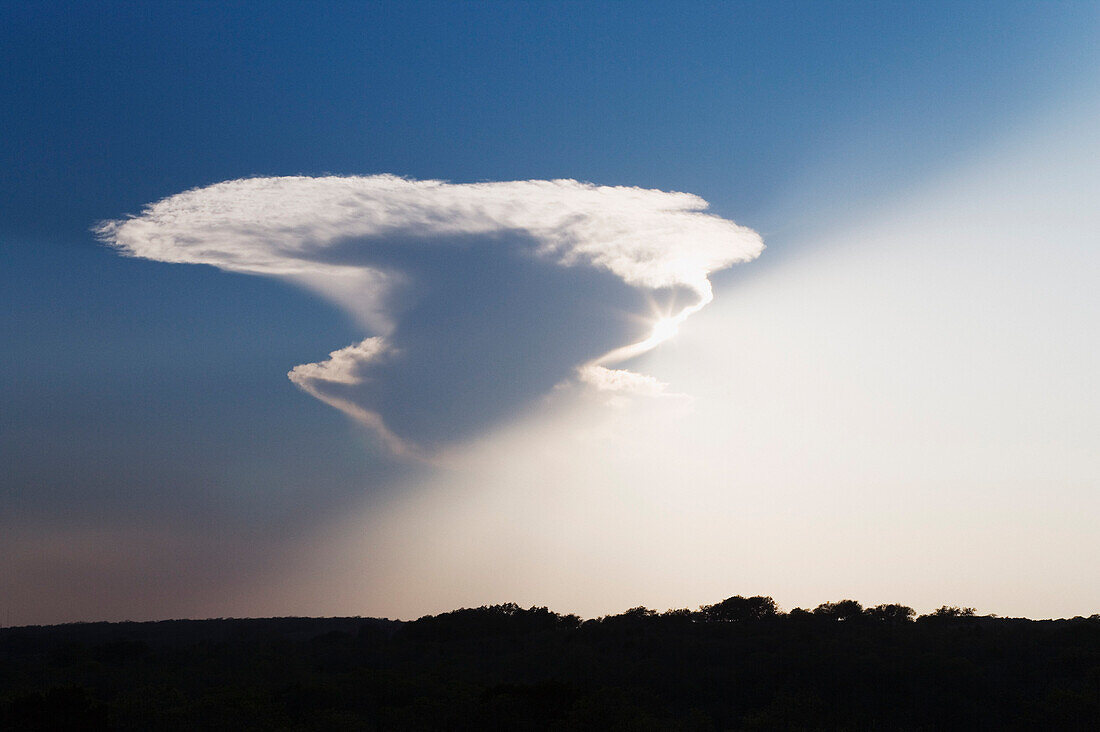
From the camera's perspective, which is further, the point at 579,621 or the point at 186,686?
the point at 579,621

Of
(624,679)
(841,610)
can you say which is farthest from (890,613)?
(624,679)

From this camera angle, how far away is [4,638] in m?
150

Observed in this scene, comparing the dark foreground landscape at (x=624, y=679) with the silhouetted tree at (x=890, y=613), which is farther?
the silhouetted tree at (x=890, y=613)

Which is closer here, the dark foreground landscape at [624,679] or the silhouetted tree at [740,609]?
the dark foreground landscape at [624,679]

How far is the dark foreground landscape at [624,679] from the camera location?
5162 cm

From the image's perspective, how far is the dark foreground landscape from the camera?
5162 cm

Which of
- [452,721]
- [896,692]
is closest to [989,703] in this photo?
[896,692]

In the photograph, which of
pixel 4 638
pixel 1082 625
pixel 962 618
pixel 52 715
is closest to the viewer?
pixel 52 715

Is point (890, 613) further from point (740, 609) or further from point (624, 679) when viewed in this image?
point (624, 679)

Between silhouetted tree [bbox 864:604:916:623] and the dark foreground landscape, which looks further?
silhouetted tree [bbox 864:604:916:623]

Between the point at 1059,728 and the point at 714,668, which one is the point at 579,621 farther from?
the point at 1059,728

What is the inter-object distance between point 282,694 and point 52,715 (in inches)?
646

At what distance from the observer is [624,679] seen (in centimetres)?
7294

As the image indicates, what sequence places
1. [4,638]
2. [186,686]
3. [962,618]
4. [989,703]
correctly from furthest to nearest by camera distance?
[4,638]
[962,618]
[186,686]
[989,703]
